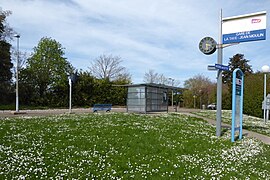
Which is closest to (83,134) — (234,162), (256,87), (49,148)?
(49,148)

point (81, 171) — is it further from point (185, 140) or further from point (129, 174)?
point (185, 140)

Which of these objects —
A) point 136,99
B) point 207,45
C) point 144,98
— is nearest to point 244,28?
point 207,45

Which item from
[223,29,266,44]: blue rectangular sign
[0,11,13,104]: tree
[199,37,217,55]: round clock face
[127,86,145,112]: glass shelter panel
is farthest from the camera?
[0,11,13,104]: tree

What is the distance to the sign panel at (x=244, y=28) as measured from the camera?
11219 mm

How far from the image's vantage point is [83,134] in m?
9.65

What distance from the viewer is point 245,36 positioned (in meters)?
11.5

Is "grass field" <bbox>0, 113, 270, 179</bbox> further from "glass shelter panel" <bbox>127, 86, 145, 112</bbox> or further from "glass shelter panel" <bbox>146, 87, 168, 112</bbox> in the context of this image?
"glass shelter panel" <bbox>146, 87, 168, 112</bbox>

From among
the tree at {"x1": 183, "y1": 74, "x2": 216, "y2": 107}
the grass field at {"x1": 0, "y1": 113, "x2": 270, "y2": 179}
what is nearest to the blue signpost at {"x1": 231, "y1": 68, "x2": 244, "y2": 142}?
the grass field at {"x1": 0, "y1": 113, "x2": 270, "y2": 179}

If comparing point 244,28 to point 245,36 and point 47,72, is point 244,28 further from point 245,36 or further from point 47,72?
point 47,72

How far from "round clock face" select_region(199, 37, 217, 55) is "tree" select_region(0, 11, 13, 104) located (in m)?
29.8

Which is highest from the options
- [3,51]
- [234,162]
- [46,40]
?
[46,40]

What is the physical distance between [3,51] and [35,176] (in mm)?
33569

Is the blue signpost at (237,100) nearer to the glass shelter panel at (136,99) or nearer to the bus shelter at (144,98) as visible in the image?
the bus shelter at (144,98)

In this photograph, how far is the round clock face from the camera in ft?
39.3
